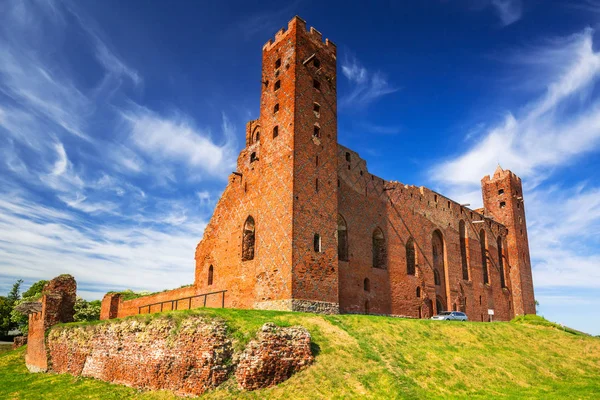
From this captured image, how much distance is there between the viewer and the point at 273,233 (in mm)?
21031

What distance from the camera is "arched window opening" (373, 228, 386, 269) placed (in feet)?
90.4

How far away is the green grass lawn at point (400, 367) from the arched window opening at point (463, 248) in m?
13.9

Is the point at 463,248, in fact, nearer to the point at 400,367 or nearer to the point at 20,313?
the point at 400,367

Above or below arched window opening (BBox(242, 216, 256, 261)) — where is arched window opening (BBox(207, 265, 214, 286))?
below

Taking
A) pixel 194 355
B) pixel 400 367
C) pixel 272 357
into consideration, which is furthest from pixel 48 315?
pixel 400 367

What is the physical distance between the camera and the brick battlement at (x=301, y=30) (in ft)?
76.0

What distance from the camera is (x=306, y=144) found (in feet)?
71.4

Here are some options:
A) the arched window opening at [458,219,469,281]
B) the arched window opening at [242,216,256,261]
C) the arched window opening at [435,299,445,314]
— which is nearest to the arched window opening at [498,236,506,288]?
the arched window opening at [458,219,469,281]

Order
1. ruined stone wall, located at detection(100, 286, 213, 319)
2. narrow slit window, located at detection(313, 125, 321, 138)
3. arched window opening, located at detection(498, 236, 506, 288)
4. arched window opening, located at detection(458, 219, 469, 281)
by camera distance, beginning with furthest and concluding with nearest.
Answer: arched window opening, located at detection(498, 236, 506, 288) < arched window opening, located at detection(458, 219, 469, 281) < ruined stone wall, located at detection(100, 286, 213, 319) < narrow slit window, located at detection(313, 125, 321, 138)

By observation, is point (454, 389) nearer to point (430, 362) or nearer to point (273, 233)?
point (430, 362)

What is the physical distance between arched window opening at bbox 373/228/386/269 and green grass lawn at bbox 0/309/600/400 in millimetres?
6747

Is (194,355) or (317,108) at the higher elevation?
(317,108)

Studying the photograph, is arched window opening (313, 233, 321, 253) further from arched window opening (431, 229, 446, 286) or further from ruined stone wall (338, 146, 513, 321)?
arched window opening (431, 229, 446, 286)

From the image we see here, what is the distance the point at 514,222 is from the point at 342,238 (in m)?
25.2
